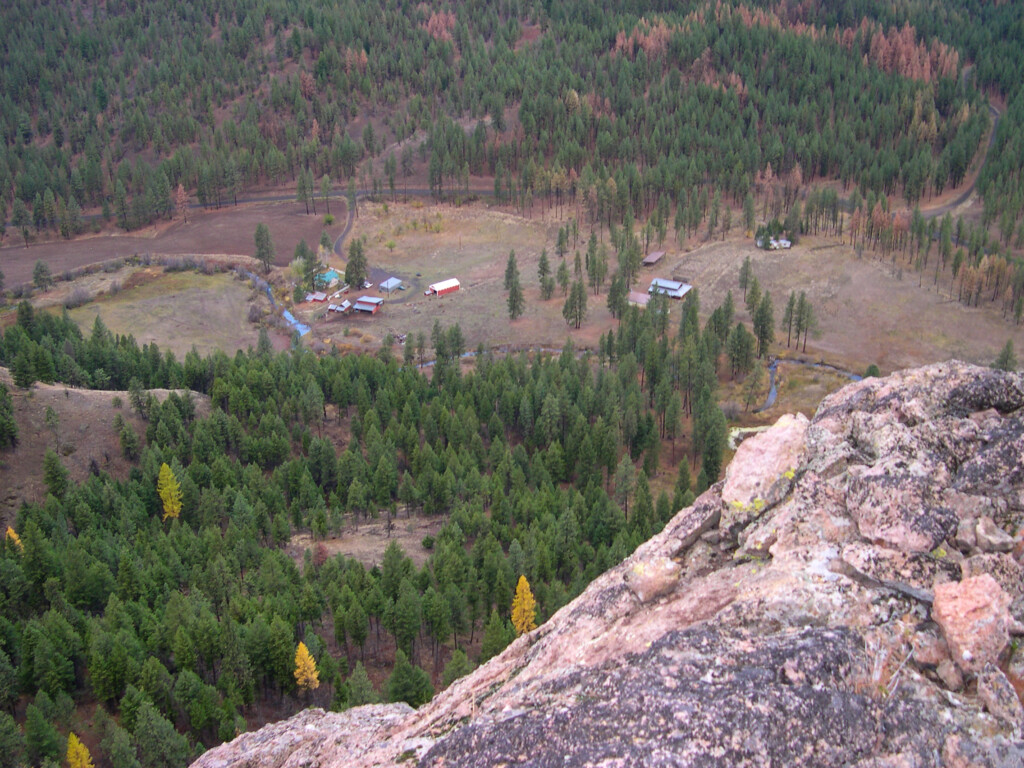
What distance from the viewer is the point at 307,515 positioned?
9862 centimetres

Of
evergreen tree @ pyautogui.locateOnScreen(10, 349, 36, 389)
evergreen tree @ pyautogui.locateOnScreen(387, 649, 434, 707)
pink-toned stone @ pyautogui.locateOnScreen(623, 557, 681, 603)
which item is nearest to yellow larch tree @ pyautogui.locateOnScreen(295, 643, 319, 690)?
evergreen tree @ pyautogui.locateOnScreen(387, 649, 434, 707)

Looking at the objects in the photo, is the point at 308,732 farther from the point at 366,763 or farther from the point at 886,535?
the point at 886,535

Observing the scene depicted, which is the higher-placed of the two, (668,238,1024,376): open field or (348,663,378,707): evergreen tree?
(348,663,378,707): evergreen tree

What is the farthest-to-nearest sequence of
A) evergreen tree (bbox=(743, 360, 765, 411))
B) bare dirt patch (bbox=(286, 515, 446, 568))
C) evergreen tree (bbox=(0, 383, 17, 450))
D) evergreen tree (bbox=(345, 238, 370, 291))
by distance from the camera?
evergreen tree (bbox=(345, 238, 370, 291)) → evergreen tree (bbox=(743, 360, 765, 411)) → evergreen tree (bbox=(0, 383, 17, 450)) → bare dirt patch (bbox=(286, 515, 446, 568))

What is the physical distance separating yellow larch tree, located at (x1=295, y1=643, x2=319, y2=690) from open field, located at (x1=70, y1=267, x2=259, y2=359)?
306 feet

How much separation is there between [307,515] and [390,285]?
84960 millimetres

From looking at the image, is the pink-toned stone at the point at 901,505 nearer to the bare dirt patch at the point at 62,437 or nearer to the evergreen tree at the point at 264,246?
the bare dirt patch at the point at 62,437

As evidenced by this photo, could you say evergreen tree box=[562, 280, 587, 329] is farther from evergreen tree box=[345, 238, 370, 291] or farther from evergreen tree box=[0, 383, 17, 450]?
evergreen tree box=[0, 383, 17, 450]

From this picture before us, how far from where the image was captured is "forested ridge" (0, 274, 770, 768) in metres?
68.6

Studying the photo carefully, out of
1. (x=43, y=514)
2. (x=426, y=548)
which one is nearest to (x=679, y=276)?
(x=426, y=548)

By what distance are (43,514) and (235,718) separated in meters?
37.2

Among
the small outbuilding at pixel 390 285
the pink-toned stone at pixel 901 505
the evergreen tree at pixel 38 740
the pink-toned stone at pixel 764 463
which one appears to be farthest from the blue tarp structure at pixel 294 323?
the pink-toned stone at pixel 901 505

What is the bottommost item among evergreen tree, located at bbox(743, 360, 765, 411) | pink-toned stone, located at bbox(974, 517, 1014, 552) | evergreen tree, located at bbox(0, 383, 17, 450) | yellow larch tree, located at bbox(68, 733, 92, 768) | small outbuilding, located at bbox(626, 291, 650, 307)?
evergreen tree, located at bbox(743, 360, 765, 411)

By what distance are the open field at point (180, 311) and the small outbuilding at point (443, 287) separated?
3363cm
